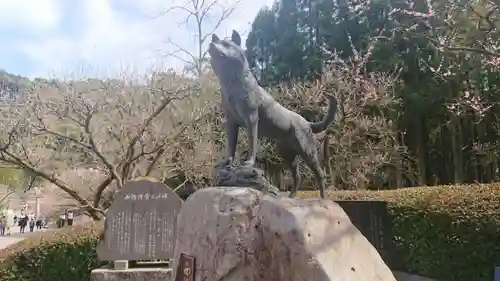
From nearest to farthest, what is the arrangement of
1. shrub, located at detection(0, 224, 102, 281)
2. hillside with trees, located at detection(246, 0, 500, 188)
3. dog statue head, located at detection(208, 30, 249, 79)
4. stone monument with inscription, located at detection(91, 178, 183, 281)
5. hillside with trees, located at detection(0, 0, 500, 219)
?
dog statue head, located at detection(208, 30, 249, 79) → stone monument with inscription, located at detection(91, 178, 183, 281) → shrub, located at detection(0, 224, 102, 281) → hillside with trees, located at detection(0, 0, 500, 219) → hillside with trees, located at detection(246, 0, 500, 188)

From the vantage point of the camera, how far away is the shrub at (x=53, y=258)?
6.90m

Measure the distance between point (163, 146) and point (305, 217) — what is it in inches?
287

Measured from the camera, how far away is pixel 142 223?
6.81 meters

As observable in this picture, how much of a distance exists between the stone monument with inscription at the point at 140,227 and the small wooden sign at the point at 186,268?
2621 mm

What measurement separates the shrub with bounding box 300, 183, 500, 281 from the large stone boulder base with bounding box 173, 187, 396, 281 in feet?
9.95

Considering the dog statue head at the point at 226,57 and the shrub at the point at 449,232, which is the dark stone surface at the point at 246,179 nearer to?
the dog statue head at the point at 226,57

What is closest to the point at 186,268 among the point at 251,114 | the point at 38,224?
the point at 251,114

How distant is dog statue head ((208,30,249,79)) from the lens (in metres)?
4.25

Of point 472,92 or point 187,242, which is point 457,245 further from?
point 472,92

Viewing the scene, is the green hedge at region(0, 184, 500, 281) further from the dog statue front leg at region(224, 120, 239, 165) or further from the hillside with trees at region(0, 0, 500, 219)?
the dog statue front leg at region(224, 120, 239, 165)

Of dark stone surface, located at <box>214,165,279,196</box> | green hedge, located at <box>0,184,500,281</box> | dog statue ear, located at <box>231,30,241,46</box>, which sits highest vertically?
dog statue ear, located at <box>231,30,241,46</box>

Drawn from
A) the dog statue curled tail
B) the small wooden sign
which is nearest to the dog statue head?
the dog statue curled tail

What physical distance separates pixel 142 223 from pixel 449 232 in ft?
14.2

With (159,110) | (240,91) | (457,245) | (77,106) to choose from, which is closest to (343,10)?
(159,110)
